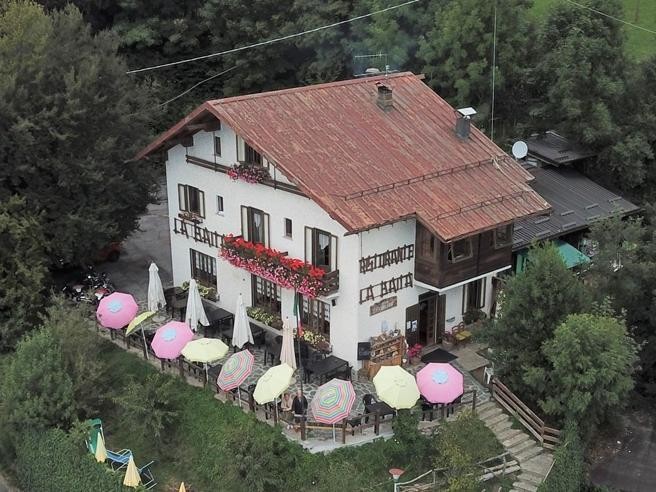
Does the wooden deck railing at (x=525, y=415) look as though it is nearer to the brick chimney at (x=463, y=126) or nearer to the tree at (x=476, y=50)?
the brick chimney at (x=463, y=126)

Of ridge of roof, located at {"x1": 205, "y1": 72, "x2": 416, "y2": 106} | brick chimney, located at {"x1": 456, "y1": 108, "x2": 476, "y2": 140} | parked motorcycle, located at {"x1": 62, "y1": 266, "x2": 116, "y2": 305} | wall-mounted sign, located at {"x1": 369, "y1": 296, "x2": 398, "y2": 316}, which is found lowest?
parked motorcycle, located at {"x1": 62, "y1": 266, "x2": 116, "y2": 305}

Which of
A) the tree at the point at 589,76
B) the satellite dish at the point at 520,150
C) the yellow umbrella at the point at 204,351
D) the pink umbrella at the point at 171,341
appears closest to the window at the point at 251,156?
the pink umbrella at the point at 171,341

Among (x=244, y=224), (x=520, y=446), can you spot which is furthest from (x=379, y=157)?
(x=520, y=446)

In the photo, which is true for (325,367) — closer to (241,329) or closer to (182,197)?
(241,329)

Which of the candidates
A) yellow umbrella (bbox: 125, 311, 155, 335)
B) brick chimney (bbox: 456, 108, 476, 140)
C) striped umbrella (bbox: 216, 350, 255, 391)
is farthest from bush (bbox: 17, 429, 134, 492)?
brick chimney (bbox: 456, 108, 476, 140)

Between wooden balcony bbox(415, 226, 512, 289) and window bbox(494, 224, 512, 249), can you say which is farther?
window bbox(494, 224, 512, 249)

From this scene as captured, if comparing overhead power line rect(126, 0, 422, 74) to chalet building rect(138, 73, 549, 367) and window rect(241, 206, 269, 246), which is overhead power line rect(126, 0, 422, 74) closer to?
chalet building rect(138, 73, 549, 367)
